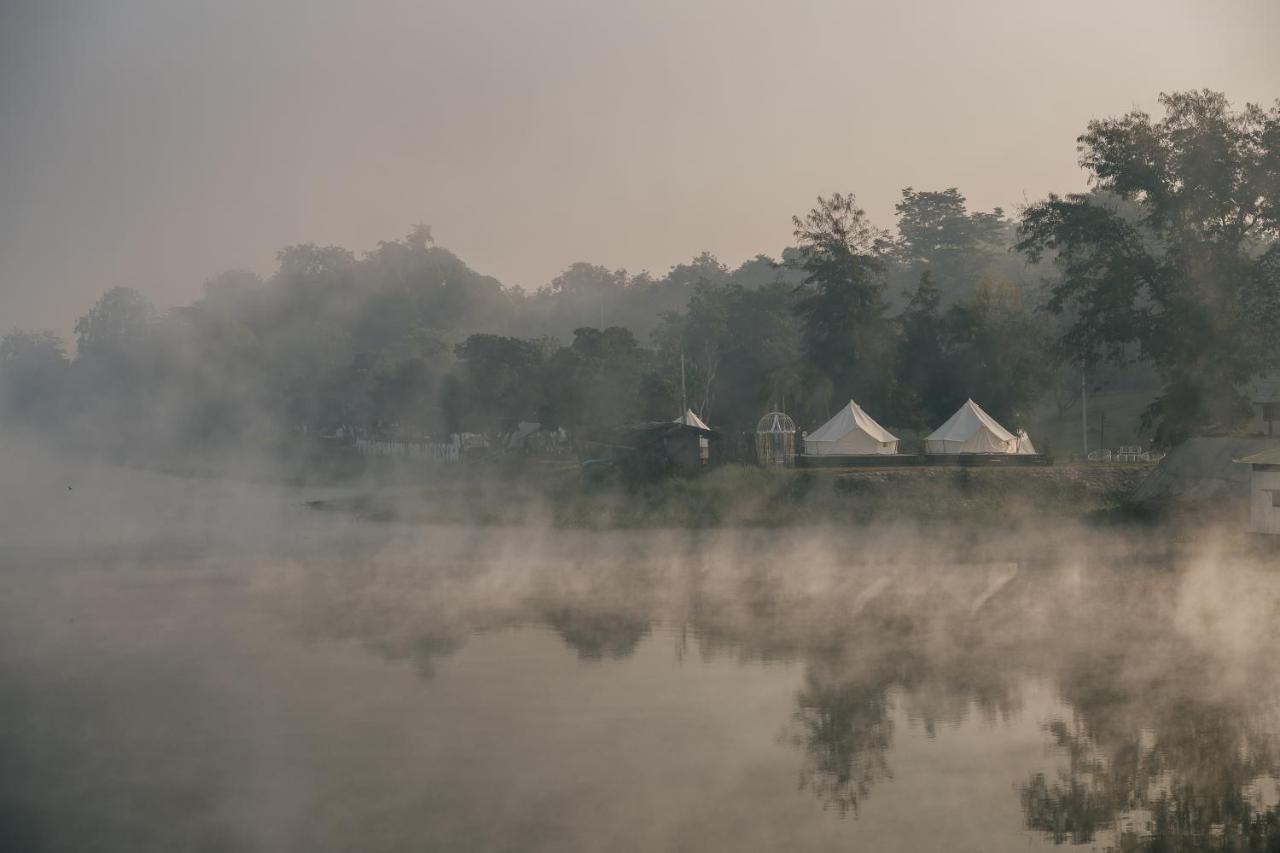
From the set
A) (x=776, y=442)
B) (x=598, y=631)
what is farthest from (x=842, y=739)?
(x=776, y=442)

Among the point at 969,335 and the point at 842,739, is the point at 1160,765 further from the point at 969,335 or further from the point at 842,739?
the point at 969,335

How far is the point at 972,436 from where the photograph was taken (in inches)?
2820

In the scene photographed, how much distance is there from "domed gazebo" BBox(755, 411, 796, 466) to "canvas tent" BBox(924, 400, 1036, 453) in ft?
27.0

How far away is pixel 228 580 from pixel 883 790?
29.9 metres

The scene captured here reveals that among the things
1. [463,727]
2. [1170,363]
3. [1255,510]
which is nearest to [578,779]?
[463,727]

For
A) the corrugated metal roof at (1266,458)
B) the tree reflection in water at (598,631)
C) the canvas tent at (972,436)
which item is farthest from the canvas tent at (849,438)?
the tree reflection in water at (598,631)

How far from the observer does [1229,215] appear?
63.8m

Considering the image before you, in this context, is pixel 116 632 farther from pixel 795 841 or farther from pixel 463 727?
pixel 795 841

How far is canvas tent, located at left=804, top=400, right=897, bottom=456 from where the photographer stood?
72.1 metres

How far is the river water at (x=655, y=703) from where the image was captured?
18.5m

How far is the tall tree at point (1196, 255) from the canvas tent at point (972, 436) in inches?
338

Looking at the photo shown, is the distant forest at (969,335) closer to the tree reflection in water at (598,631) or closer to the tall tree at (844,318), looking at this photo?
the tall tree at (844,318)

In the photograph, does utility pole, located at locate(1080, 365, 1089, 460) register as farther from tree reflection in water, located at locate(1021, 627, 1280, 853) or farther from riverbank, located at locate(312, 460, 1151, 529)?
tree reflection in water, located at locate(1021, 627, 1280, 853)

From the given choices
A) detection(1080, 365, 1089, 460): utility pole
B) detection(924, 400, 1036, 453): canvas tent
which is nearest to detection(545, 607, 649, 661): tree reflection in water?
detection(924, 400, 1036, 453): canvas tent
